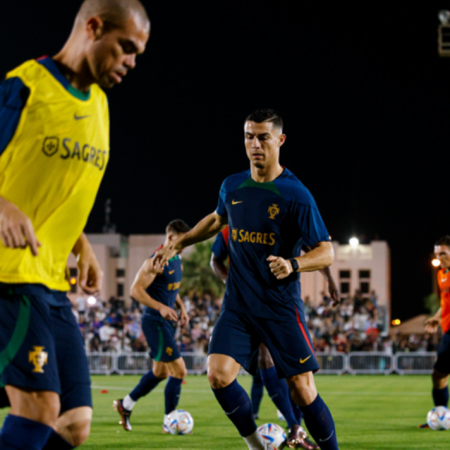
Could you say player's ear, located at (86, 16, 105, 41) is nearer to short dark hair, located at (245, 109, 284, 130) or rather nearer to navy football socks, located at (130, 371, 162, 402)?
short dark hair, located at (245, 109, 284, 130)

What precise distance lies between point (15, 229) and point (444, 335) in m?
8.84

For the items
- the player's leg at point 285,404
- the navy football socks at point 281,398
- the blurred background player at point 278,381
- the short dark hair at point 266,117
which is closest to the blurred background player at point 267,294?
the short dark hair at point 266,117

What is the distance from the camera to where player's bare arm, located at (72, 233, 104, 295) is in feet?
13.4

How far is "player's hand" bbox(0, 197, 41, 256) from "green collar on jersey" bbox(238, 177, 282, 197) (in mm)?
3086

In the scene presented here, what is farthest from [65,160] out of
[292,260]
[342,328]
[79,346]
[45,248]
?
[342,328]

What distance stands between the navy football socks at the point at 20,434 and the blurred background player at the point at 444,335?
8.05 meters

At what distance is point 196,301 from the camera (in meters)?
39.4

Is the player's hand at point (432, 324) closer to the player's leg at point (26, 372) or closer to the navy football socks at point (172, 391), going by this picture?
the navy football socks at point (172, 391)

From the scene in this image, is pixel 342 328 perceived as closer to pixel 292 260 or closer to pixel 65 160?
pixel 292 260

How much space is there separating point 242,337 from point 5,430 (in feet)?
9.02

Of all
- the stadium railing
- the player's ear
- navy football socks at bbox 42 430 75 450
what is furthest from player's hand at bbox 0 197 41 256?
the stadium railing

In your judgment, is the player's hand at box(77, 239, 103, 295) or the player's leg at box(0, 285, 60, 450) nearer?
the player's leg at box(0, 285, 60, 450)

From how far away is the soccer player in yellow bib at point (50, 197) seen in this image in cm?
335

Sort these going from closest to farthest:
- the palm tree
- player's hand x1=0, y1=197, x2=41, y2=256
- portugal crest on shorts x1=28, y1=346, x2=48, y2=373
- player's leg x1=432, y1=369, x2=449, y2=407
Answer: player's hand x1=0, y1=197, x2=41, y2=256, portugal crest on shorts x1=28, y1=346, x2=48, y2=373, player's leg x1=432, y1=369, x2=449, y2=407, the palm tree
